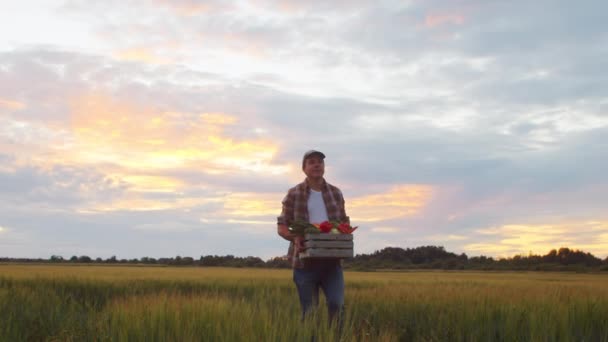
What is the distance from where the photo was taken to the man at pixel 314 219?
23.2ft

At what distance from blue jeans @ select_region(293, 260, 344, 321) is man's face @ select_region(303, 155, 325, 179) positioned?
100 cm

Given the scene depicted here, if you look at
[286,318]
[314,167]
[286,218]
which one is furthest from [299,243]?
[286,318]

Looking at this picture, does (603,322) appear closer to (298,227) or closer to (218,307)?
(298,227)

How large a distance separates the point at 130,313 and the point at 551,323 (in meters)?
5.15

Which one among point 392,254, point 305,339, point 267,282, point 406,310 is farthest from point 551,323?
point 392,254

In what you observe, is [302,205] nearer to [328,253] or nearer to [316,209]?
[316,209]

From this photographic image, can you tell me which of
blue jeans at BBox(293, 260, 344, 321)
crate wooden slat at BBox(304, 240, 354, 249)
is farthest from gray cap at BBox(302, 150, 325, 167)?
blue jeans at BBox(293, 260, 344, 321)

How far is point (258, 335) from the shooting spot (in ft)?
15.5

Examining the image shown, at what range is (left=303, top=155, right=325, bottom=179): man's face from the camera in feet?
23.4

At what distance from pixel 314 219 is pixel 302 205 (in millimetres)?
216

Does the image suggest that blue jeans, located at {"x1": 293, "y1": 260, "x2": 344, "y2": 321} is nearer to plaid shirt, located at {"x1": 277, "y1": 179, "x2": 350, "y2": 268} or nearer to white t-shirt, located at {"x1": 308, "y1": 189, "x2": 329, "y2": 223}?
plaid shirt, located at {"x1": 277, "y1": 179, "x2": 350, "y2": 268}

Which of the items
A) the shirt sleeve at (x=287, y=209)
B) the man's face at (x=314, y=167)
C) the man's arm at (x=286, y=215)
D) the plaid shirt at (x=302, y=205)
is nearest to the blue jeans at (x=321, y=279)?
the plaid shirt at (x=302, y=205)

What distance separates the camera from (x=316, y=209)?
7.26m

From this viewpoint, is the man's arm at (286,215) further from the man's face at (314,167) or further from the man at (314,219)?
the man's face at (314,167)
